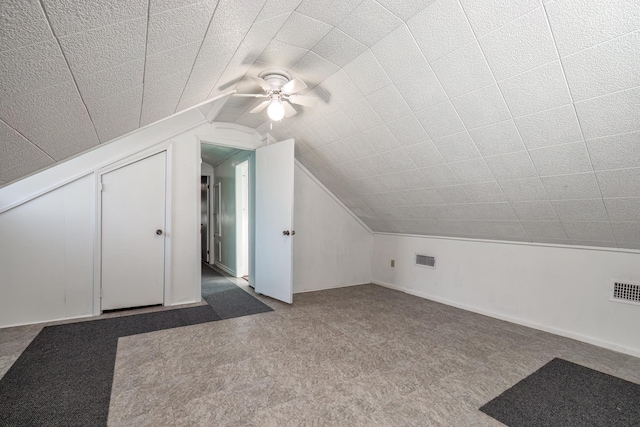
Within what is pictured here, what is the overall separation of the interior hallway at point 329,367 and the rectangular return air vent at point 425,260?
30.9 inches

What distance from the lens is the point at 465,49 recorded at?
1786 millimetres

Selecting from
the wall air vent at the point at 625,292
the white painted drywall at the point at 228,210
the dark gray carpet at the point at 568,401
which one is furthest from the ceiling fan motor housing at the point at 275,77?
the wall air vent at the point at 625,292

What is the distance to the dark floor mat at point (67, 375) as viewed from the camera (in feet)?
5.29

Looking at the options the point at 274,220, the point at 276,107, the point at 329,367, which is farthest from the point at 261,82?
the point at 329,367

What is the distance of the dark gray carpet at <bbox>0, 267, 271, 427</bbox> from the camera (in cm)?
162

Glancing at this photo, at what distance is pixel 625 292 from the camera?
99.1 inches

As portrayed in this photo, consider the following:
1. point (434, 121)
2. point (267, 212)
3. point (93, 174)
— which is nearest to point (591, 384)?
point (434, 121)

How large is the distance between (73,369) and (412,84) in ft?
10.1

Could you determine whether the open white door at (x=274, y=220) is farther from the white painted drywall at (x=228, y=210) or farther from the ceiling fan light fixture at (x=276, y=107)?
the ceiling fan light fixture at (x=276, y=107)

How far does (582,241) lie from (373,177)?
2.01 meters

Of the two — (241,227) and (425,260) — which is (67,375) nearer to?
(241,227)

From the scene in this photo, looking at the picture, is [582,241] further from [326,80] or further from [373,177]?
[326,80]

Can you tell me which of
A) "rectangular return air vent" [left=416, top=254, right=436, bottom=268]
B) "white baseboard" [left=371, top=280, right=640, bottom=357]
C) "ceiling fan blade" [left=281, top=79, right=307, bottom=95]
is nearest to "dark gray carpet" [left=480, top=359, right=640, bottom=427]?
"white baseboard" [left=371, top=280, right=640, bottom=357]

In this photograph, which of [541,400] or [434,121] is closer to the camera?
[541,400]
